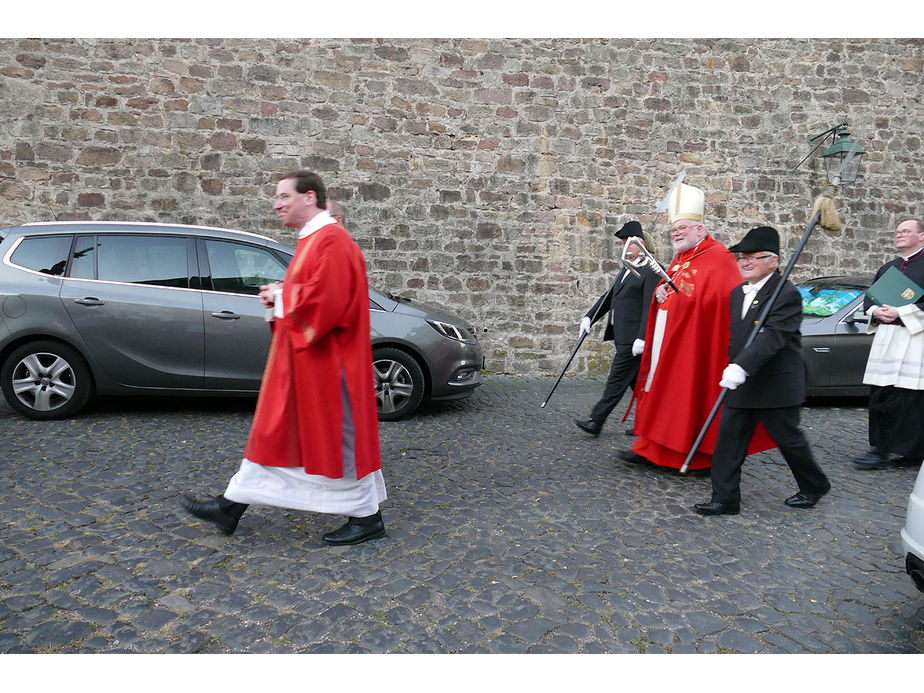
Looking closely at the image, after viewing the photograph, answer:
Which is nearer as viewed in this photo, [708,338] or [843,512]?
[843,512]

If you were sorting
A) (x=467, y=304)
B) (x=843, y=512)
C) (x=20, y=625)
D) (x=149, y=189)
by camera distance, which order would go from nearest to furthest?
(x=20, y=625) → (x=843, y=512) → (x=149, y=189) → (x=467, y=304)

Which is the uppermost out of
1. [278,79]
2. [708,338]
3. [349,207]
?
[278,79]

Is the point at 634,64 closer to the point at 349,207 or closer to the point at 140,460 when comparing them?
the point at 349,207

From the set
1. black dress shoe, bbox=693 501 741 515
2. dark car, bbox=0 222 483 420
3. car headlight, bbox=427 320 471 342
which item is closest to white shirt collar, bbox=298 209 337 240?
black dress shoe, bbox=693 501 741 515

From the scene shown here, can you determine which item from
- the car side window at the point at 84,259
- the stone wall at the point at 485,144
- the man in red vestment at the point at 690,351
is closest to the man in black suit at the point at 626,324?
the man in red vestment at the point at 690,351

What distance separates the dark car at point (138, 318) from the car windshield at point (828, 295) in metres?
→ 4.68

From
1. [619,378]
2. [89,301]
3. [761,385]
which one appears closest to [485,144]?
[619,378]

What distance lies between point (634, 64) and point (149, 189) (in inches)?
287

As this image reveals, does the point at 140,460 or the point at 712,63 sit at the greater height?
the point at 712,63

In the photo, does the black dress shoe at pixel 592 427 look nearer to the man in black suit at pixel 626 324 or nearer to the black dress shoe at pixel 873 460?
the man in black suit at pixel 626 324

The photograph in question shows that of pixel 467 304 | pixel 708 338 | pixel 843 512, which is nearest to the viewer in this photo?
pixel 843 512

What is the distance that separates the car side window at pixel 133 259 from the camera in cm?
616

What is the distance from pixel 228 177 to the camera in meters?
9.56

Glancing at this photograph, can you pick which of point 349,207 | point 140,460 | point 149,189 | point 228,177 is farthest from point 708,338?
point 149,189
